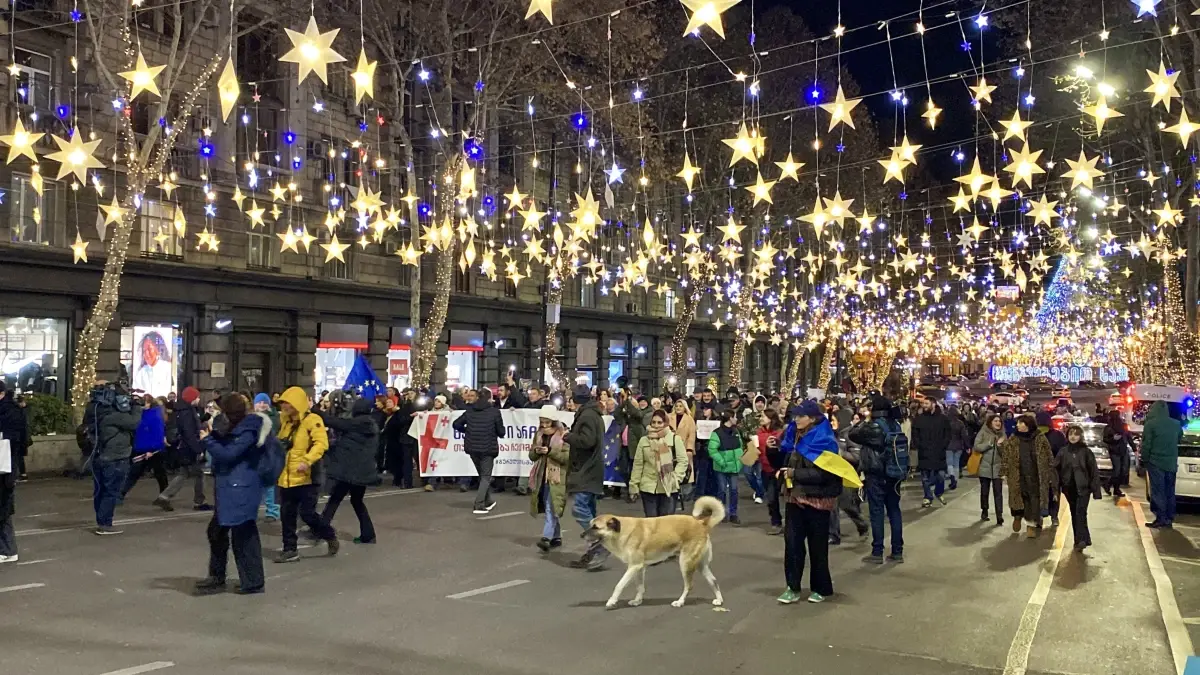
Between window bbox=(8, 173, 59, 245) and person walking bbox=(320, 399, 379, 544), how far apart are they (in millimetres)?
14533

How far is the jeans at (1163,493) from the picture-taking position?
47.0 feet

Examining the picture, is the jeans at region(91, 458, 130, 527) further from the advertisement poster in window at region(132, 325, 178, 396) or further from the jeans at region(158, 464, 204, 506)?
the advertisement poster in window at region(132, 325, 178, 396)

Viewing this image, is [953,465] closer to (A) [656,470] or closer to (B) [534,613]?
(A) [656,470]

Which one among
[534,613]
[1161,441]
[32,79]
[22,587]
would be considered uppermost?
[32,79]

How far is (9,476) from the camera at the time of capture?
9648 mm

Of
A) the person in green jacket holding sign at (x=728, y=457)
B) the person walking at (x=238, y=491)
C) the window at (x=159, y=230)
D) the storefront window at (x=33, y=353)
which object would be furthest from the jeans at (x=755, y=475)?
the window at (x=159, y=230)

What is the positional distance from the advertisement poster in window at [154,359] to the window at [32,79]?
5.42 meters

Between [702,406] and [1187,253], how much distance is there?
727 inches

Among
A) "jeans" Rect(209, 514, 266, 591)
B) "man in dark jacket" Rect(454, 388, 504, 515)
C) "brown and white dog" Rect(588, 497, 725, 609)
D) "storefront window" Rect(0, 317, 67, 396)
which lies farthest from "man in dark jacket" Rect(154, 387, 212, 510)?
"storefront window" Rect(0, 317, 67, 396)

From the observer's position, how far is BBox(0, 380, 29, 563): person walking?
9594 millimetres

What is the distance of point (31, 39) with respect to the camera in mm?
21547

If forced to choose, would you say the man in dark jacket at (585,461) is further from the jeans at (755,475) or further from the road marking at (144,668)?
the jeans at (755,475)

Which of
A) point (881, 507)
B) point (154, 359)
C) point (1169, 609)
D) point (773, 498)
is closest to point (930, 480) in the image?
point (773, 498)

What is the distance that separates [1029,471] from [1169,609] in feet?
14.3
